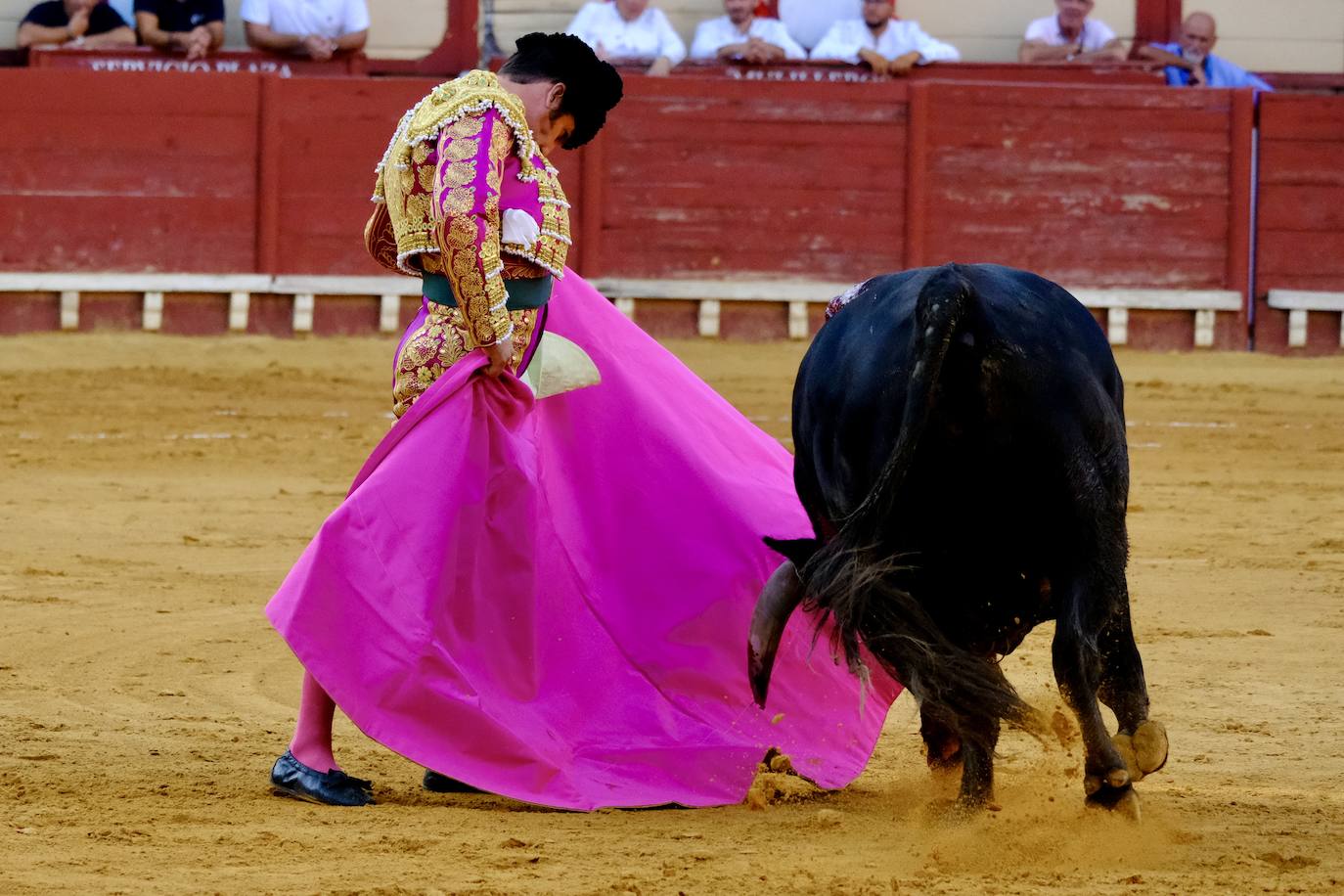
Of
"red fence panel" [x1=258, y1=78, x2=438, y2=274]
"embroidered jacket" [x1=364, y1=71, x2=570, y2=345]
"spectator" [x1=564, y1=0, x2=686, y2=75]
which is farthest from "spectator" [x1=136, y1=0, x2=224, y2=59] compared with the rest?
"embroidered jacket" [x1=364, y1=71, x2=570, y2=345]

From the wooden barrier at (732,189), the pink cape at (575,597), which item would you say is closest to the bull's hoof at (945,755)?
the pink cape at (575,597)

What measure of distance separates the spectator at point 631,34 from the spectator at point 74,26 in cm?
223

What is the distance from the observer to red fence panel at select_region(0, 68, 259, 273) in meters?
8.77

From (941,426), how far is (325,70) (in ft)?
23.8

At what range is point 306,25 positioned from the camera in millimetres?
9047

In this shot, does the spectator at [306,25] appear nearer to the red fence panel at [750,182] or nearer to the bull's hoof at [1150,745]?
the red fence panel at [750,182]

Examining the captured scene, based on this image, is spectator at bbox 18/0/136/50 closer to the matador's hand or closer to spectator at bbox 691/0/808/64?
spectator at bbox 691/0/808/64

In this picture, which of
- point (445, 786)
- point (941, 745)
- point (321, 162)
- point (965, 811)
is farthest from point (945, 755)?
point (321, 162)

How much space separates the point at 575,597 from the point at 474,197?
703 millimetres

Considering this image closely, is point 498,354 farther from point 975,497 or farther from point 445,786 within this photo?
point 975,497

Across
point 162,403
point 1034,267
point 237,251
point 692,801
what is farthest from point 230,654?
point 1034,267

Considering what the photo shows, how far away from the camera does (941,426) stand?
2383 millimetres

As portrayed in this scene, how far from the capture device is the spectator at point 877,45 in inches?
358

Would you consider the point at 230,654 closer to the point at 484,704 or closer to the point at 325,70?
the point at 484,704
